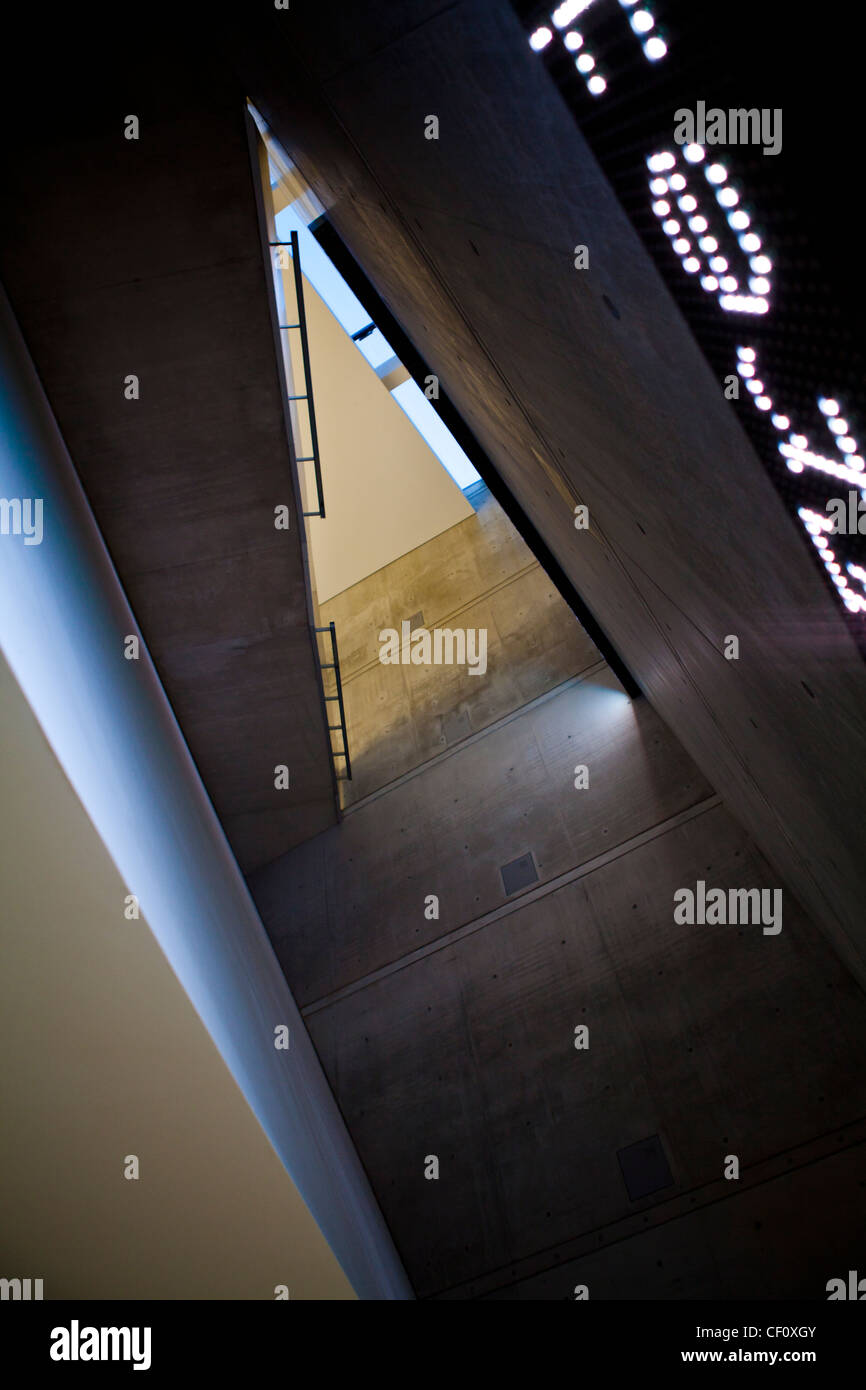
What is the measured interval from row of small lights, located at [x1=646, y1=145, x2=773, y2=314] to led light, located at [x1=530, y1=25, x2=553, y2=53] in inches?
16.2

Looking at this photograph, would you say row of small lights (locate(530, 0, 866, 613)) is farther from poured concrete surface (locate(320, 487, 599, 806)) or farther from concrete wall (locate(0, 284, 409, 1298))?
poured concrete surface (locate(320, 487, 599, 806))

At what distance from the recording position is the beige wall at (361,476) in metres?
13.9

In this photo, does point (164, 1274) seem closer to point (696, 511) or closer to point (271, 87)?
point (696, 511)

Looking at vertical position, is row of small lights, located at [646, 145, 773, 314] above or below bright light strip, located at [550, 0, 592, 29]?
below

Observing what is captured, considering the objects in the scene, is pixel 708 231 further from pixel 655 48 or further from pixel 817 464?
pixel 817 464

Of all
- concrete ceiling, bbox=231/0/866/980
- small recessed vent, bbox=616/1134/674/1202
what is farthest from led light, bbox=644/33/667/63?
small recessed vent, bbox=616/1134/674/1202

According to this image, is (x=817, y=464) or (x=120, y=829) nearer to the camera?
(x=817, y=464)

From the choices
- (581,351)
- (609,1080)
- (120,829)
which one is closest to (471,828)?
(609,1080)

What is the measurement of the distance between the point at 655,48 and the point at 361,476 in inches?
548

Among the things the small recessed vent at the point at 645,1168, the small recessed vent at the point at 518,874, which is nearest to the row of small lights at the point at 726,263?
the small recessed vent at the point at 645,1168

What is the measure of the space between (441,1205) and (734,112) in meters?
8.43

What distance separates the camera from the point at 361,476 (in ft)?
49.0

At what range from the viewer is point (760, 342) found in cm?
143

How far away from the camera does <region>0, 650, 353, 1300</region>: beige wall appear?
2.83 metres
